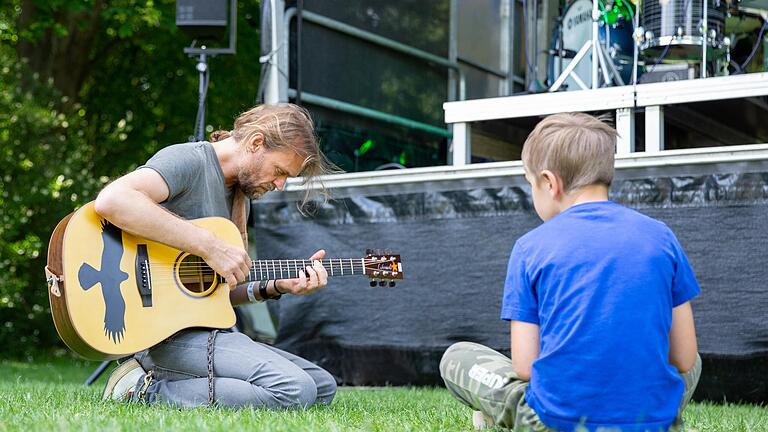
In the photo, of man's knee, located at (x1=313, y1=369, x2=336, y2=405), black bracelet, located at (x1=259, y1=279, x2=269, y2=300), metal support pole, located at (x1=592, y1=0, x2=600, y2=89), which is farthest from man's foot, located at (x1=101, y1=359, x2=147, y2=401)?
metal support pole, located at (x1=592, y1=0, x2=600, y2=89)

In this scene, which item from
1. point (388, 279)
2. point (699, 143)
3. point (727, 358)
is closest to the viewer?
point (388, 279)

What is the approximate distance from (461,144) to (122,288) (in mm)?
2388

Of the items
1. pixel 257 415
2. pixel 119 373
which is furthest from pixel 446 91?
pixel 257 415

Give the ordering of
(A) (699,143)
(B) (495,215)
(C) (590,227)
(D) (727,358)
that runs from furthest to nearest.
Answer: (A) (699,143)
(B) (495,215)
(D) (727,358)
(C) (590,227)

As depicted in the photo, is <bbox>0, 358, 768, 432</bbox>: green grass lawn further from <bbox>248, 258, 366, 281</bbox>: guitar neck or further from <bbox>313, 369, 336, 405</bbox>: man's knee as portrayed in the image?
<bbox>248, 258, 366, 281</bbox>: guitar neck

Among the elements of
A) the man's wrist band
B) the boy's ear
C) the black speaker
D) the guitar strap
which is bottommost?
the man's wrist band

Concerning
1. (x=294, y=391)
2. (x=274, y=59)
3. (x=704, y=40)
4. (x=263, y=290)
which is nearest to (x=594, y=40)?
(x=704, y=40)

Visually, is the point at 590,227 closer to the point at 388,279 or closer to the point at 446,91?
the point at 388,279

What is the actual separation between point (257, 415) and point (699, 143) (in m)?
4.02

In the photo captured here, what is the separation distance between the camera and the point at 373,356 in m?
5.05

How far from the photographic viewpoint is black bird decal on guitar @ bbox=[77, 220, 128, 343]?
10.2ft

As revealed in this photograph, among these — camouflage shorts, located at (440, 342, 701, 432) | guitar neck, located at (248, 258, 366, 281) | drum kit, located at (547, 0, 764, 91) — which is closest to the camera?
camouflage shorts, located at (440, 342, 701, 432)

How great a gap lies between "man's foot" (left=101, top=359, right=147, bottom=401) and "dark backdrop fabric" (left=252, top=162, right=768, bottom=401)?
1.75 m

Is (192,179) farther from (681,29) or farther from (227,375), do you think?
(681,29)
